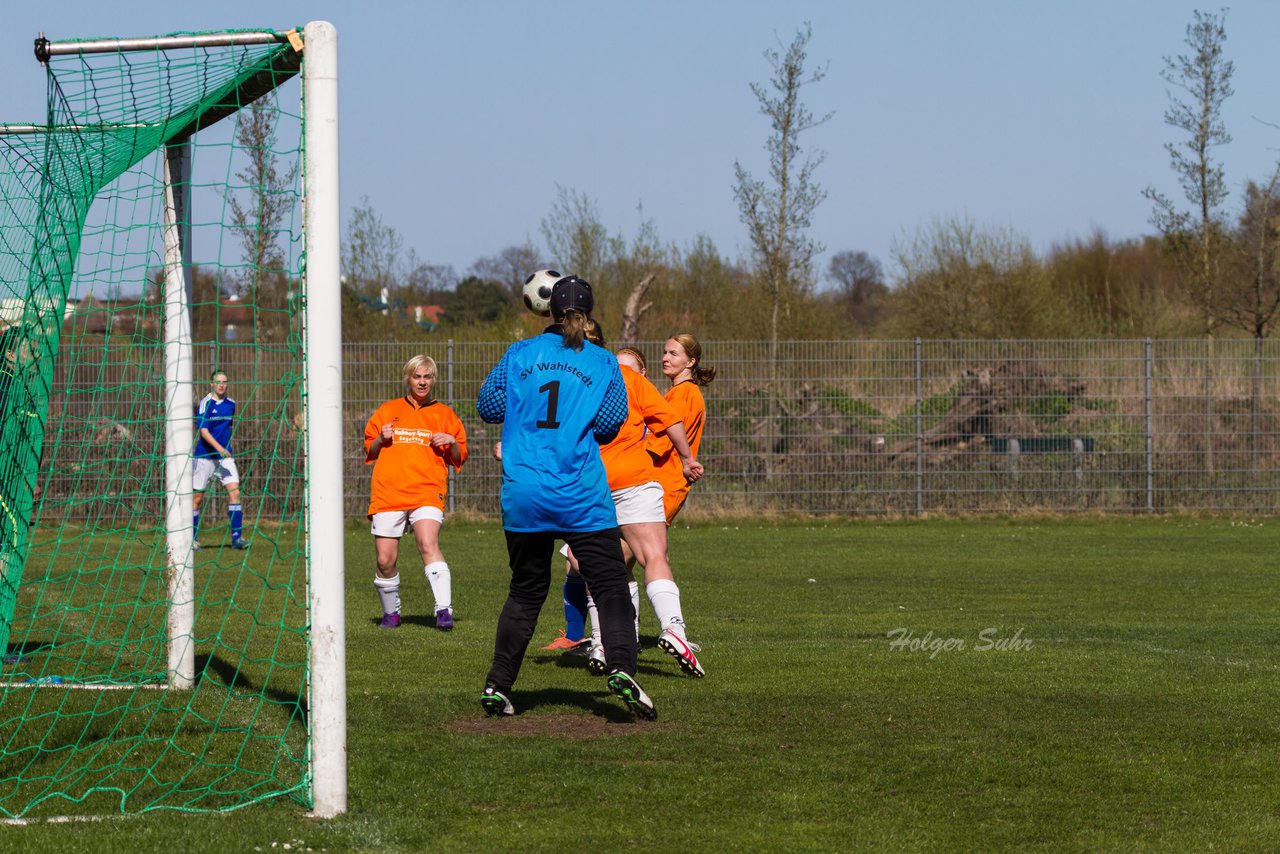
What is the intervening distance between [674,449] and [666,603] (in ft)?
4.28

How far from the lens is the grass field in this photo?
15.0 ft

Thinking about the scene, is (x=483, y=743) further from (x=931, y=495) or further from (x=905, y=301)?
(x=905, y=301)

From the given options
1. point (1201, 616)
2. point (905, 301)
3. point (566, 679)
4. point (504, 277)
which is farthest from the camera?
point (504, 277)

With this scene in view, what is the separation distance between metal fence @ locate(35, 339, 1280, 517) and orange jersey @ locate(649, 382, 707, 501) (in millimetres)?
11211

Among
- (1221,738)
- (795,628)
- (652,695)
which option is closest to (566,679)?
(652,695)

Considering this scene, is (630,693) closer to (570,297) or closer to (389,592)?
(570,297)

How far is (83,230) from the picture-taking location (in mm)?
6473

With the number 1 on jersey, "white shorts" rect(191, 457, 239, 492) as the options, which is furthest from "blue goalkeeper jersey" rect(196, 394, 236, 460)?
the number 1 on jersey

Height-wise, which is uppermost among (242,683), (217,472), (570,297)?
(570,297)

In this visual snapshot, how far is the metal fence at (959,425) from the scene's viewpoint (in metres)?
19.8

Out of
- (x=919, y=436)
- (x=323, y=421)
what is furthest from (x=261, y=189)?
(x=919, y=436)

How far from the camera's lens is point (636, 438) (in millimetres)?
7520

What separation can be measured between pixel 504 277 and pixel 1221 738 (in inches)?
1752

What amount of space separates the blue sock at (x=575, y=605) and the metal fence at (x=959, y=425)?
36.8 feet
